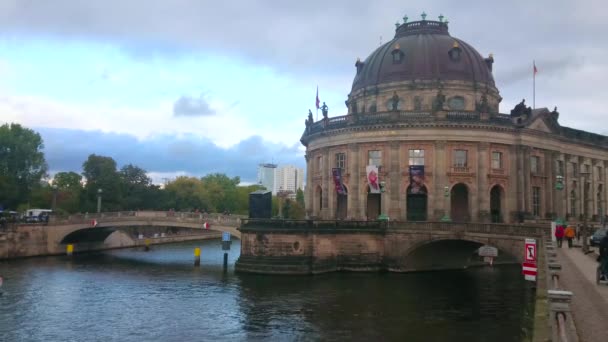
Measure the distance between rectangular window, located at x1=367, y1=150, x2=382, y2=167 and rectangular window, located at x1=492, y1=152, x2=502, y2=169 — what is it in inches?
490

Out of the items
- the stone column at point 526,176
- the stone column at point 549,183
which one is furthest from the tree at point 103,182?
the stone column at point 549,183

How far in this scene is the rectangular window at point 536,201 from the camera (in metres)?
68.4

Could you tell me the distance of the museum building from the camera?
63406 mm

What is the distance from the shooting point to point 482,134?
6372 centimetres

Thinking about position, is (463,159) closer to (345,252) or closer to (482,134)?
(482,134)

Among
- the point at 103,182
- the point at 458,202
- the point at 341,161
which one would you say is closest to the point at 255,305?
the point at 341,161

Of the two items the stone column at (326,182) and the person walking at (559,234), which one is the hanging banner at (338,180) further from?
the person walking at (559,234)

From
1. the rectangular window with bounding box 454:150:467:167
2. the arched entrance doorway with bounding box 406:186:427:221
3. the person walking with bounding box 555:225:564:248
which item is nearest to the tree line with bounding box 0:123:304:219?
the arched entrance doorway with bounding box 406:186:427:221

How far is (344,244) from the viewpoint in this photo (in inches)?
2200

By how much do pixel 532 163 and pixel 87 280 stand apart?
162 ft

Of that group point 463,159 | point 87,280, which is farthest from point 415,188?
point 87,280

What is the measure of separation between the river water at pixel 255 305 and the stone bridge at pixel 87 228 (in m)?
7.57

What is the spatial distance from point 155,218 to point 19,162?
3597 centimetres

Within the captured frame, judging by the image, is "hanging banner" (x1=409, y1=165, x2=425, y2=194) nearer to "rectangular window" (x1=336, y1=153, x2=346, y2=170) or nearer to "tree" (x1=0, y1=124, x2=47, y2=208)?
"rectangular window" (x1=336, y1=153, x2=346, y2=170)
